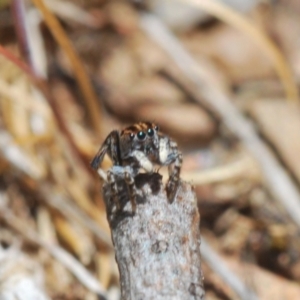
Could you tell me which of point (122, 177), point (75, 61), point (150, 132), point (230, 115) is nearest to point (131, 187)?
point (122, 177)

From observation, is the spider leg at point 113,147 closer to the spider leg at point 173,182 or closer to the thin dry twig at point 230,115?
the spider leg at point 173,182

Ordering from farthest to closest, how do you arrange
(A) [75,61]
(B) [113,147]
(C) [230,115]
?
1. (C) [230,115]
2. (A) [75,61]
3. (B) [113,147]

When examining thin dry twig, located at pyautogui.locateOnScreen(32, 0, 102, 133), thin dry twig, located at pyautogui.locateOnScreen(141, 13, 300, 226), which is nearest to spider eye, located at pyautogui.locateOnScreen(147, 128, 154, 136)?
thin dry twig, located at pyautogui.locateOnScreen(32, 0, 102, 133)

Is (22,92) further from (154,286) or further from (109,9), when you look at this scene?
(154,286)

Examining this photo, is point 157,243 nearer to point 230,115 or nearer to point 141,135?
point 141,135

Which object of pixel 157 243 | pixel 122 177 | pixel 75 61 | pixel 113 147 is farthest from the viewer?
pixel 75 61

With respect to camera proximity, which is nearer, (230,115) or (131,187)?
(131,187)

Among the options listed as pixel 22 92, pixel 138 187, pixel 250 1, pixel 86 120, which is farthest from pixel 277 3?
pixel 138 187

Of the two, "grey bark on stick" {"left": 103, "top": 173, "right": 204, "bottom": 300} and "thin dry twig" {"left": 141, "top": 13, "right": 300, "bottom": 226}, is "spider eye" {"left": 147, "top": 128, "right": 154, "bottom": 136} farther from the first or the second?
"thin dry twig" {"left": 141, "top": 13, "right": 300, "bottom": 226}

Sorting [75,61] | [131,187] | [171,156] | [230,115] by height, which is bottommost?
[131,187]
